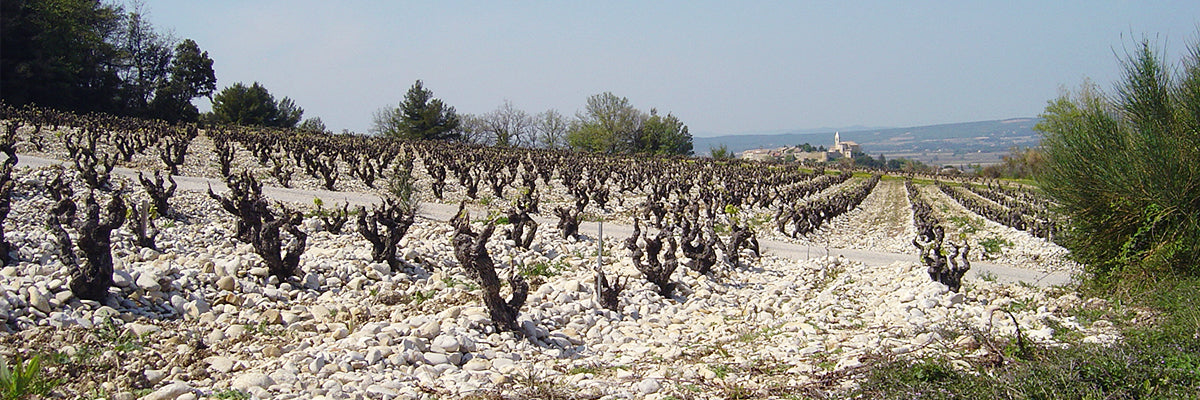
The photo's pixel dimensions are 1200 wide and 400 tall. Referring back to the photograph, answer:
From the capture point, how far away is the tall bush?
6840 mm

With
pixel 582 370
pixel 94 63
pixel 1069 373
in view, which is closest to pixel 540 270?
pixel 582 370

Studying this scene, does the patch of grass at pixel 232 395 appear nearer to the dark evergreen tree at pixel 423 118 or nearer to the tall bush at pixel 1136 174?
the tall bush at pixel 1136 174

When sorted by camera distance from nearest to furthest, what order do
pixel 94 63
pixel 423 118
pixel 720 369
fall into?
pixel 720 369 < pixel 94 63 < pixel 423 118

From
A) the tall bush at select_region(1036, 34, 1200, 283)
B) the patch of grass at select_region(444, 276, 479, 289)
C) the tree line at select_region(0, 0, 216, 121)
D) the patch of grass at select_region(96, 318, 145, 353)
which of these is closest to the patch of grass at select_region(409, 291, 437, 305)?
the patch of grass at select_region(444, 276, 479, 289)

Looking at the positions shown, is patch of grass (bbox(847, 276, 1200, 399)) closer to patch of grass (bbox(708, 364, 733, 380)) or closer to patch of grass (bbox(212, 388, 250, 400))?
patch of grass (bbox(708, 364, 733, 380))

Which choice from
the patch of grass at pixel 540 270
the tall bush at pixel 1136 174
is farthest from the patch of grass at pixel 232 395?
the tall bush at pixel 1136 174

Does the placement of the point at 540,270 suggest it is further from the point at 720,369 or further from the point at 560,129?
the point at 560,129

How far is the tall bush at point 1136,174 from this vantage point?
6840 millimetres

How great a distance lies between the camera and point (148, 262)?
8156 millimetres

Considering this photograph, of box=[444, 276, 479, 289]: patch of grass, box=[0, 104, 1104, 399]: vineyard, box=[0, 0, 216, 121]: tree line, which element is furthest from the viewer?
box=[0, 0, 216, 121]: tree line

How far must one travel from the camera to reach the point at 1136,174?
23.0 ft

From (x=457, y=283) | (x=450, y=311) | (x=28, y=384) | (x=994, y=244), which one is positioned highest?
(x=28, y=384)

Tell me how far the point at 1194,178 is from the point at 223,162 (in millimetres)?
22931

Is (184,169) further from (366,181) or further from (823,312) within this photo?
(823,312)
